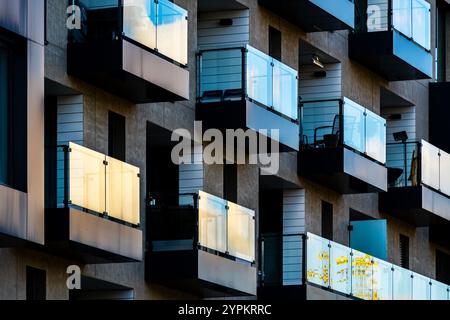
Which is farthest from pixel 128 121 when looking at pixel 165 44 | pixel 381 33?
pixel 381 33

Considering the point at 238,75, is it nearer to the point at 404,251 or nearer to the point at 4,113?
the point at 4,113

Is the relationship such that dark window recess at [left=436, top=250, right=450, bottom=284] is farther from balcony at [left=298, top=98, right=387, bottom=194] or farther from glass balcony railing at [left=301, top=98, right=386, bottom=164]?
glass balcony railing at [left=301, top=98, right=386, bottom=164]

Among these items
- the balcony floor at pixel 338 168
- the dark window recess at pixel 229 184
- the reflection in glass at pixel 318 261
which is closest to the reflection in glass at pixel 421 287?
the balcony floor at pixel 338 168

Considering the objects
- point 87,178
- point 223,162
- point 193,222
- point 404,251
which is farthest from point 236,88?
point 404,251

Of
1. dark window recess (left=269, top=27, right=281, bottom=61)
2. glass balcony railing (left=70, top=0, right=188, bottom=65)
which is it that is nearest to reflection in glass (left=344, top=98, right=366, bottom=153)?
dark window recess (left=269, top=27, right=281, bottom=61)

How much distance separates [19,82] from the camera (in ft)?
103

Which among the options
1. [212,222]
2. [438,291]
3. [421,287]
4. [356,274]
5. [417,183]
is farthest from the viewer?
[417,183]

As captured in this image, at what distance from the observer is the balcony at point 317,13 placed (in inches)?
1699

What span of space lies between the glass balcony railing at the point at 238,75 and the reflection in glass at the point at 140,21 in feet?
11.4

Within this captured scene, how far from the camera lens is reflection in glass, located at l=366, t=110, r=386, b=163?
45.5 m

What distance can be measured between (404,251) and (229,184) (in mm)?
10823

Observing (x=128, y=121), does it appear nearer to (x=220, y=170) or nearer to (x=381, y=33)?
(x=220, y=170)

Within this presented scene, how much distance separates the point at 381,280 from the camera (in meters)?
45.7
